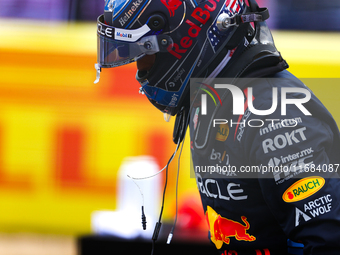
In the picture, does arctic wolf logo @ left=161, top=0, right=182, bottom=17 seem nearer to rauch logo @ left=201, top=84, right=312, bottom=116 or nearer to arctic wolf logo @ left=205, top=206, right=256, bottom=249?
rauch logo @ left=201, top=84, right=312, bottom=116

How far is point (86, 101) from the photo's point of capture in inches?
138

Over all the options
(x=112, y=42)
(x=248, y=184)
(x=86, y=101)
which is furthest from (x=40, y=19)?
(x=248, y=184)

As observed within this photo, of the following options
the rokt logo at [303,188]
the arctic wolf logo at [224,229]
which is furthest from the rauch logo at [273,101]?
the arctic wolf logo at [224,229]

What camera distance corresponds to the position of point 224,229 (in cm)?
141

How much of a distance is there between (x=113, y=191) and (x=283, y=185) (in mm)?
2436

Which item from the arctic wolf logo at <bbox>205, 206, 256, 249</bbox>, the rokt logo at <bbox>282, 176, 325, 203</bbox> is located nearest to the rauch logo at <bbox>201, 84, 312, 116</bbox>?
the rokt logo at <bbox>282, 176, 325, 203</bbox>

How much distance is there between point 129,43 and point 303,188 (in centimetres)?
82

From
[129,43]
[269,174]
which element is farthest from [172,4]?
[269,174]

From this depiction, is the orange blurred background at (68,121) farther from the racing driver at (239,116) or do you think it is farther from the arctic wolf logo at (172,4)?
the arctic wolf logo at (172,4)

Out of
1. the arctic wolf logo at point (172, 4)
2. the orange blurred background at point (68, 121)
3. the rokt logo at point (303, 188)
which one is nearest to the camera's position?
the rokt logo at point (303, 188)

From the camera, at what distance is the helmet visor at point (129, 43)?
5.06 ft

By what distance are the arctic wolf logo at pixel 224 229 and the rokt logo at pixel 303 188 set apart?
9.2 inches

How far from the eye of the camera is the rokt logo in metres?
1.12

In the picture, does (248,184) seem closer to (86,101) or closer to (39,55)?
(86,101)
